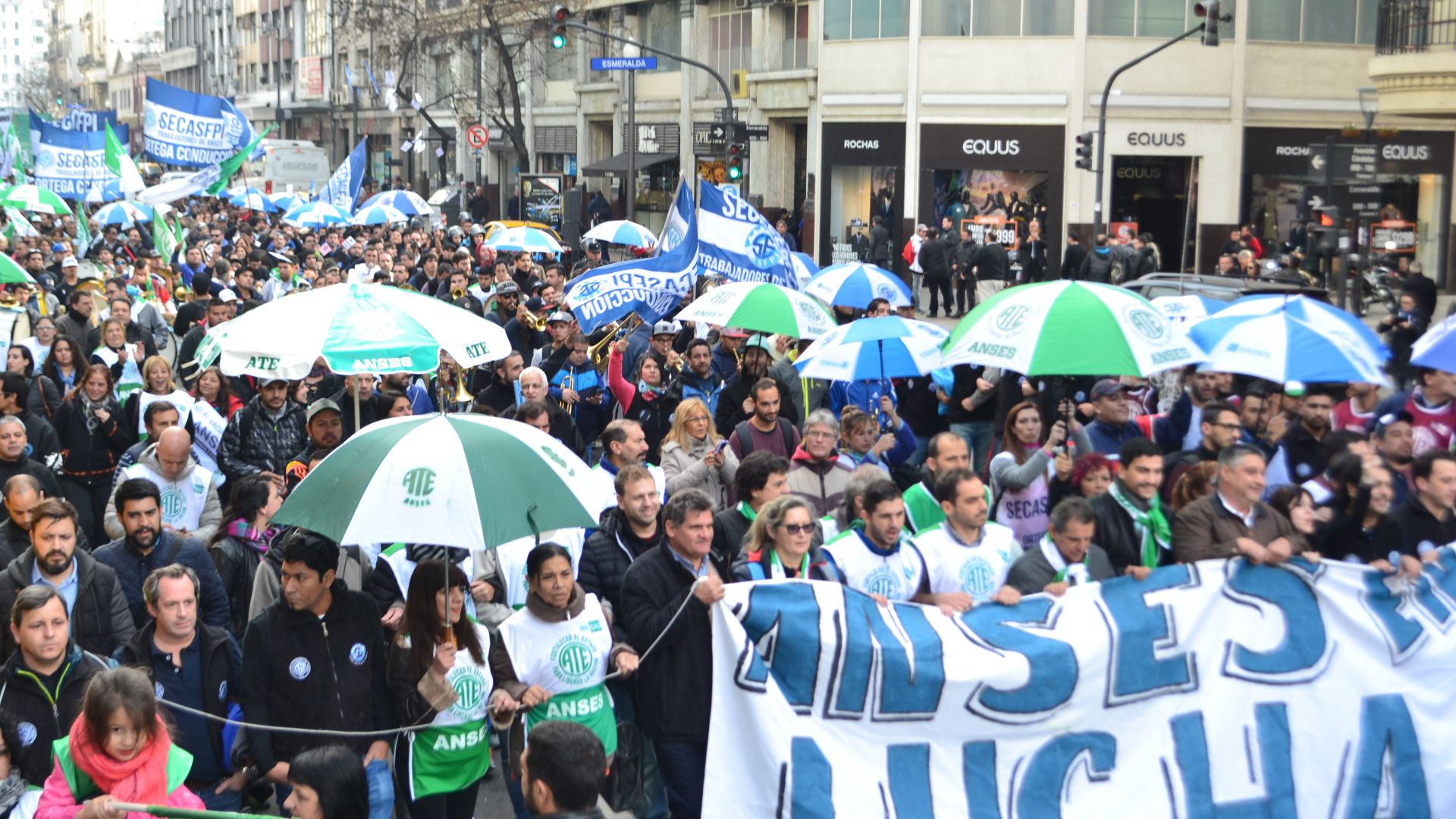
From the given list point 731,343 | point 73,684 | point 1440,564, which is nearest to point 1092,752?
point 1440,564

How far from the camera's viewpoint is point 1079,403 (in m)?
10.4

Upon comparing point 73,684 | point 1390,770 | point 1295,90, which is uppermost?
point 1295,90

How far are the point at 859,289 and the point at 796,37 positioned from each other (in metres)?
26.3

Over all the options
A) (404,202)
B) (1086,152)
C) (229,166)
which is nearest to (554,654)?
(229,166)

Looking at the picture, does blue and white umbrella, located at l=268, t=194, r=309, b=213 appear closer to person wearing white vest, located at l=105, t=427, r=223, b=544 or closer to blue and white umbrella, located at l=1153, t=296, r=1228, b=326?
blue and white umbrella, located at l=1153, t=296, r=1228, b=326

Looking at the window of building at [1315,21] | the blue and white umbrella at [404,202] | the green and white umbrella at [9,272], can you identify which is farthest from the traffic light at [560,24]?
the window of building at [1315,21]

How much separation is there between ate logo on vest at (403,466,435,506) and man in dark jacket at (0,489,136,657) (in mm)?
1752

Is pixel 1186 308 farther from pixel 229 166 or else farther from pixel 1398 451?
pixel 229 166

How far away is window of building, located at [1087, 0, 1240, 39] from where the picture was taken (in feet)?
111

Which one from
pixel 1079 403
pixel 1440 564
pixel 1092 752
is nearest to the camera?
pixel 1092 752

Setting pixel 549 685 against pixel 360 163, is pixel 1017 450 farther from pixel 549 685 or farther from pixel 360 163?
pixel 360 163

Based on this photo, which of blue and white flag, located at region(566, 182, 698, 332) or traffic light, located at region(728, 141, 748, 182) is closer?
blue and white flag, located at region(566, 182, 698, 332)

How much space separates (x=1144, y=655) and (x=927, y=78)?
29.8 meters

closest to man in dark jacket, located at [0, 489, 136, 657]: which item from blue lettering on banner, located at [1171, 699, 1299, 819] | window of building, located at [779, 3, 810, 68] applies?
blue lettering on banner, located at [1171, 699, 1299, 819]
